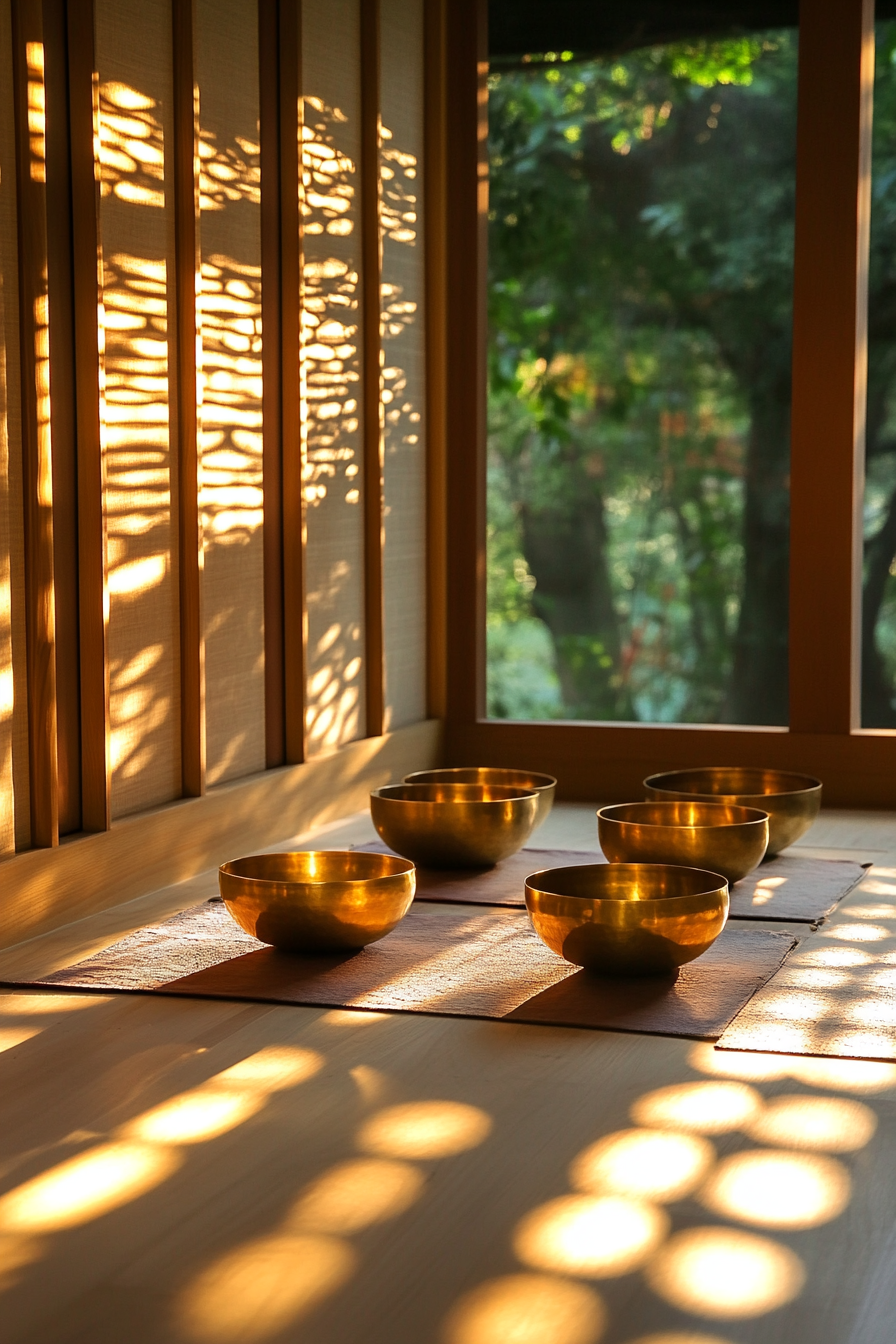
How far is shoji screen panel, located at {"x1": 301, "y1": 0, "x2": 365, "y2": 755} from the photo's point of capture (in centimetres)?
280

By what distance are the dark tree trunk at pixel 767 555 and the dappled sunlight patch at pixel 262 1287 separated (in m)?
6.09

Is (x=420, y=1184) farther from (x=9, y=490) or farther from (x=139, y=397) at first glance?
(x=139, y=397)

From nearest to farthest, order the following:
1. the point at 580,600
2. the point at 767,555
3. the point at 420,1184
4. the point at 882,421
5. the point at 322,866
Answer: the point at 420,1184 < the point at 322,866 < the point at 882,421 < the point at 767,555 < the point at 580,600

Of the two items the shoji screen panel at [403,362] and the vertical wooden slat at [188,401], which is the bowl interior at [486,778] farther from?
the shoji screen panel at [403,362]

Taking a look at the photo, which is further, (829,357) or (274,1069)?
(829,357)

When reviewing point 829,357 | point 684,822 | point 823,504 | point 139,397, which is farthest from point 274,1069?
point 829,357

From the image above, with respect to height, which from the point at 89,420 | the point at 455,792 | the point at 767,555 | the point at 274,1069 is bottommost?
the point at 274,1069

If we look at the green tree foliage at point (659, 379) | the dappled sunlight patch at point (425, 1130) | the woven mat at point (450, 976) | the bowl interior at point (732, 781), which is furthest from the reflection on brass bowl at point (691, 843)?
the green tree foliage at point (659, 379)

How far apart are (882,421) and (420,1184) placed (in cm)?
618

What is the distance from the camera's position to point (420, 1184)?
3.99 ft

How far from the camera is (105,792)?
85.2 inches

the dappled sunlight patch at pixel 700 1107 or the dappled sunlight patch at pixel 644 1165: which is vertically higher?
the dappled sunlight patch at pixel 644 1165

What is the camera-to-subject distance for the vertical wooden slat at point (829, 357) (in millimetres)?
3053

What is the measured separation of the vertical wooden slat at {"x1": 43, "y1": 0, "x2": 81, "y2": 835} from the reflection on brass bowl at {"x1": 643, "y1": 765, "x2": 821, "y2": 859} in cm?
84
